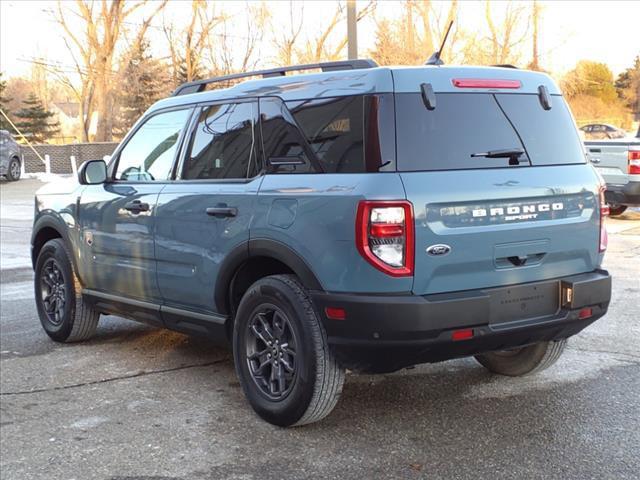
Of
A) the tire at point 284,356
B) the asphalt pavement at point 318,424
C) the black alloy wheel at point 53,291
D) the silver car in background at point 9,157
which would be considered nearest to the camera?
the asphalt pavement at point 318,424

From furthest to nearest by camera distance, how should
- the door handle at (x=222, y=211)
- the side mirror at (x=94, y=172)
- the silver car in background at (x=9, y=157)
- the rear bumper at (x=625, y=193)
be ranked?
the silver car in background at (x=9, y=157) < the rear bumper at (x=625, y=193) < the side mirror at (x=94, y=172) < the door handle at (x=222, y=211)

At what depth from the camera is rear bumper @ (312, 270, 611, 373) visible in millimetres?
3604

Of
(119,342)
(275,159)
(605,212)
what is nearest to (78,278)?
(119,342)

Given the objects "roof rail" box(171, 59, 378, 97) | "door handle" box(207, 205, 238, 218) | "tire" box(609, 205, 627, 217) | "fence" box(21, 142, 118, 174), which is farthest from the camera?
"fence" box(21, 142, 118, 174)

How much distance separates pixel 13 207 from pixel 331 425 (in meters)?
17.0

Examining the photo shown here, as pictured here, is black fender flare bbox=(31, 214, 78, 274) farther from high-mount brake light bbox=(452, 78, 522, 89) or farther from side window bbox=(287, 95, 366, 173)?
high-mount brake light bbox=(452, 78, 522, 89)

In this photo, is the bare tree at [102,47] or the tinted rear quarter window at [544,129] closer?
the tinted rear quarter window at [544,129]

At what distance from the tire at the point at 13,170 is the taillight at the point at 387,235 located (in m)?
Result: 25.8

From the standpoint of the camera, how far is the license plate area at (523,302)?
149 inches

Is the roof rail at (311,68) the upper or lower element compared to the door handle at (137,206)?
upper

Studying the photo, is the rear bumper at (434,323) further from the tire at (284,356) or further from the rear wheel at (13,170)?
the rear wheel at (13,170)

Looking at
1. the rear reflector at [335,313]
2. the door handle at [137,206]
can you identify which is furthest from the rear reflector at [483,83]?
the door handle at [137,206]

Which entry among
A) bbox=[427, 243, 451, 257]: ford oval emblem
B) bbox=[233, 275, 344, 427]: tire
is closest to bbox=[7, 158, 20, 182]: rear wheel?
bbox=[233, 275, 344, 427]: tire

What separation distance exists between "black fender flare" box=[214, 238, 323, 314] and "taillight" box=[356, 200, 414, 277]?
0.37 m
